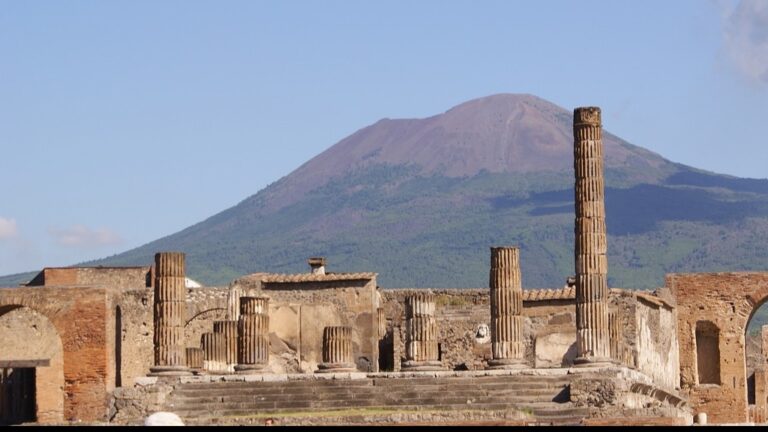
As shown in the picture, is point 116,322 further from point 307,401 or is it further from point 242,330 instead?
point 307,401

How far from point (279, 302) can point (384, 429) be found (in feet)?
109

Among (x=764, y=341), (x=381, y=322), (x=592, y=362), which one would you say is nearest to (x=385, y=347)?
(x=381, y=322)

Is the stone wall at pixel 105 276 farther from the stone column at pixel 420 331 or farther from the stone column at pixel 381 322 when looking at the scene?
the stone column at pixel 420 331

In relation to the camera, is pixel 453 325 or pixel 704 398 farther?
pixel 704 398

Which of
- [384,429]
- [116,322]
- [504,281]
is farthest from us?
[116,322]

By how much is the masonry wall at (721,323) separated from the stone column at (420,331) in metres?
13.1

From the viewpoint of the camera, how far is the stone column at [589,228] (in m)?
44.9

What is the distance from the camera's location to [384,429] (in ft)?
69.2

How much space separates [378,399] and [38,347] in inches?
576

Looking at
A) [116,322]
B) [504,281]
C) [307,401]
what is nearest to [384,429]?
[307,401]

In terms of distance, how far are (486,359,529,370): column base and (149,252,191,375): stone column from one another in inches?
241

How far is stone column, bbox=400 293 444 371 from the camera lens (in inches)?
1822

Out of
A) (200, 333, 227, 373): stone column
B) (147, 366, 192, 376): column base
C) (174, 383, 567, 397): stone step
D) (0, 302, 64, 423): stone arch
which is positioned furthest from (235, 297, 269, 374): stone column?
(0, 302, 64, 423): stone arch

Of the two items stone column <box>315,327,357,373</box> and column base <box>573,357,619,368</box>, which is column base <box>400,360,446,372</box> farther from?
column base <box>573,357,619,368</box>
